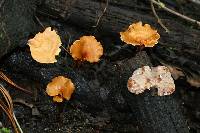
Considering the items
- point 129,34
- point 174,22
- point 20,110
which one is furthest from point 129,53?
point 20,110

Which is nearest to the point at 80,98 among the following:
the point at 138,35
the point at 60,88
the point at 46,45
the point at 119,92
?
the point at 60,88

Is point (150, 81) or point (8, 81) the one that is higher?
point (150, 81)

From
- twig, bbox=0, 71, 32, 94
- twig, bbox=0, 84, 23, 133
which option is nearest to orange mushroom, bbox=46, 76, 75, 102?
twig, bbox=0, 71, 32, 94

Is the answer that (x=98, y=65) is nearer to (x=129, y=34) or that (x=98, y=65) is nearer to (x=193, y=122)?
(x=129, y=34)

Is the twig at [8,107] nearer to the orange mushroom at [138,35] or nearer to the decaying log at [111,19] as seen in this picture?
the decaying log at [111,19]

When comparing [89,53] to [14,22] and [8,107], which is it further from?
[8,107]

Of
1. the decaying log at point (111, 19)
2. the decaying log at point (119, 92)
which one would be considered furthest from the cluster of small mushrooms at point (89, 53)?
the decaying log at point (111, 19)

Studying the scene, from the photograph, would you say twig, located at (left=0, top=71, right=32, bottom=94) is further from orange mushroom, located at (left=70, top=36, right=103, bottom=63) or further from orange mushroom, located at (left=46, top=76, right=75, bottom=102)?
orange mushroom, located at (left=70, top=36, right=103, bottom=63)
